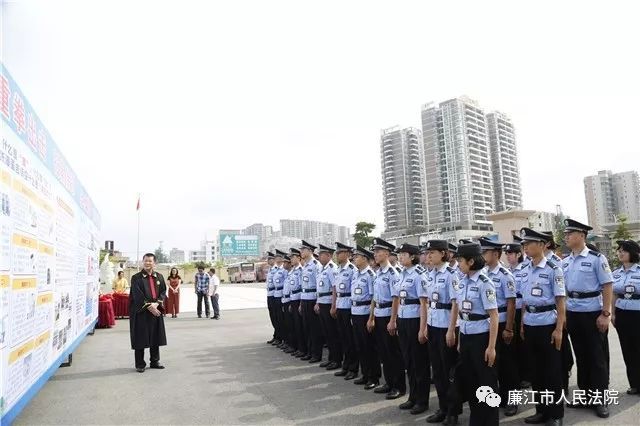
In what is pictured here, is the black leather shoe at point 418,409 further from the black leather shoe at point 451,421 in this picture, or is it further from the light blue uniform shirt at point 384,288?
the light blue uniform shirt at point 384,288

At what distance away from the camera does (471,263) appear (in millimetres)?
4051

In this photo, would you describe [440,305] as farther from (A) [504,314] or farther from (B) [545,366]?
(B) [545,366]

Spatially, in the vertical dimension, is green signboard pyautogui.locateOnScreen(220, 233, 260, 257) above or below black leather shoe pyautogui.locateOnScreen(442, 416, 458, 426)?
above

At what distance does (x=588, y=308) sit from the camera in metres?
4.79

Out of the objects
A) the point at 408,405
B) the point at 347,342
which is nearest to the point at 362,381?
the point at 347,342

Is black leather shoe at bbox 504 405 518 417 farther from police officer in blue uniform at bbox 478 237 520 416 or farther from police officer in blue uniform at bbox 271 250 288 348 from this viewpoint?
police officer in blue uniform at bbox 271 250 288 348

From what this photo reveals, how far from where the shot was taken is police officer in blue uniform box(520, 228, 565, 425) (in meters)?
4.33

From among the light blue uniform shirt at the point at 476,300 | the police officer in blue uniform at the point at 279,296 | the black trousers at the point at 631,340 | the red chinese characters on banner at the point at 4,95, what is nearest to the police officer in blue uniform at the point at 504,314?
the light blue uniform shirt at the point at 476,300

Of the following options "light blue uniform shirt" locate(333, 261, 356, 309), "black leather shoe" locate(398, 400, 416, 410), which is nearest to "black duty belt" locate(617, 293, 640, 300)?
"black leather shoe" locate(398, 400, 416, 410)

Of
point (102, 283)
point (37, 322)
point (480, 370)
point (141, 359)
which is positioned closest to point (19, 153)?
point (37, 322)

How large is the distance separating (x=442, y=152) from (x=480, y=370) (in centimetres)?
6590

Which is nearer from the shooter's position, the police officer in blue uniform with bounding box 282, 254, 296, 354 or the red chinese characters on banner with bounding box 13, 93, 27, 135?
the red chinese characters on banner with bounding box 13, 93, 27, 135

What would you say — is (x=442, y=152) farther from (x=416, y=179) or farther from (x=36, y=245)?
(x=36, y=245)

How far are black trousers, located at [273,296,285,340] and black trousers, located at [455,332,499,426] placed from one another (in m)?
5.84
